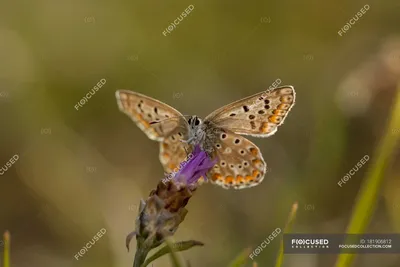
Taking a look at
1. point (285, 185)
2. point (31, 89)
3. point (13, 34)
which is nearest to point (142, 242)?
point (285, 185)
